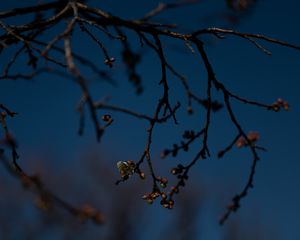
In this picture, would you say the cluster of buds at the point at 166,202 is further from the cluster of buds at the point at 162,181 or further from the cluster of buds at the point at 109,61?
the cluster of buds at the point at 109,61

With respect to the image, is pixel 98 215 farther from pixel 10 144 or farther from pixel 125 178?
pixel 125 178

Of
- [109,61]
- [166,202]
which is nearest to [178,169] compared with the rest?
[166,202]

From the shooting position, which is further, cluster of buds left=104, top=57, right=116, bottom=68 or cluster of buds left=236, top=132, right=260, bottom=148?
cluster of buds left=104, top=57, right=116, bottom=68

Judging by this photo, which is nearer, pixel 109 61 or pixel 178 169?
pixel 178 169

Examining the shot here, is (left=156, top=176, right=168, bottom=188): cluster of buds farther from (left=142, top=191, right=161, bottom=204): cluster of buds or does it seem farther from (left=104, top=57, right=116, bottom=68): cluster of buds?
(left=104, top=57, right=116, bottom=68): cluster of buds

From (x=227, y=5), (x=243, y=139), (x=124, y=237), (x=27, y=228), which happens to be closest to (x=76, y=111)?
(x=227, y=5)

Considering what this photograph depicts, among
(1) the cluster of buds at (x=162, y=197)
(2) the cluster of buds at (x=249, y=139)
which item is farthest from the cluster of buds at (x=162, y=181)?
(2) the cluster of buds at (x=249, y=139)

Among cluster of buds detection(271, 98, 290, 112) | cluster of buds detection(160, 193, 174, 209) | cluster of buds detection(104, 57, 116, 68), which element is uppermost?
cluster of buds detection(104, 57, 116, 68)

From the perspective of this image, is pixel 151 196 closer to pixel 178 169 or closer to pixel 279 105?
pixel 178 169

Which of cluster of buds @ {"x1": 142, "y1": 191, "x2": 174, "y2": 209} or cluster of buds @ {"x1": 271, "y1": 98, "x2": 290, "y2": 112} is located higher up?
cluster of buds @ {"x1": 271, "y1": 98, "x2": 290, "y2": 112}

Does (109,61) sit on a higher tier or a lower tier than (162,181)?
higher

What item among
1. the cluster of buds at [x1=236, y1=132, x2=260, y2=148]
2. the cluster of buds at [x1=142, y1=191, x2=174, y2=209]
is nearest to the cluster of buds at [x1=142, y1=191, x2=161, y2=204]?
the cluster of buds at [x1=142, y1=191, x2=174, y2=209]

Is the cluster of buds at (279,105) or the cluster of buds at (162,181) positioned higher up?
the cluster of buds at (279,105)

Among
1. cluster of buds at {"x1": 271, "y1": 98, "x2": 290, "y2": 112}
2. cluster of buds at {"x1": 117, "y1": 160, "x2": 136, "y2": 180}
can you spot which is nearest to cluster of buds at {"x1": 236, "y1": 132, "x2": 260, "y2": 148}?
cluster of buds at {"x1": 271, "y1": 98, "x2": 290, "y2": 112}
